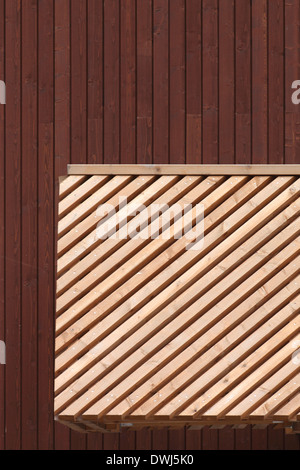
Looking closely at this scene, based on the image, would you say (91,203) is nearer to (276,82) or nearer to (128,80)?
(128,80)

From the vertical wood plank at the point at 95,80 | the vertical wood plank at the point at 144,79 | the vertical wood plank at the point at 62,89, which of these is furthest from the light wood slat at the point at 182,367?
the vertical wood plank at the point at 95,80

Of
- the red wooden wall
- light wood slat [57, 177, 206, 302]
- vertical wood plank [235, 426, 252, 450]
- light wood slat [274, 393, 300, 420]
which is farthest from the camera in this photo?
the red wooden wall

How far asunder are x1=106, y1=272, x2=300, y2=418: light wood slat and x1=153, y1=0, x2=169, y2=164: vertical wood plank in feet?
8.67

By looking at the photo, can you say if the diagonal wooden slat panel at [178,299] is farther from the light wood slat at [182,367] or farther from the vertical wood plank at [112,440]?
the vertical wood plank at [112,440]

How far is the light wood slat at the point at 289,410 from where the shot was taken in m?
6.22

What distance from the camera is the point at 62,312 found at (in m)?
6.56

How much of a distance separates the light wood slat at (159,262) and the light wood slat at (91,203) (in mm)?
679

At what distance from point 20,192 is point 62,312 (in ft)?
8.16

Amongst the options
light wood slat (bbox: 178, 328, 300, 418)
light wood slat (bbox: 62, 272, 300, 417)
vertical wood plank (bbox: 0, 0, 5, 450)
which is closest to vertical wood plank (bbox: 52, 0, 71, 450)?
vertical wood plank (bbox: 0, 0, 5, 450)

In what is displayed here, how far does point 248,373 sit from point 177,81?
369 cm

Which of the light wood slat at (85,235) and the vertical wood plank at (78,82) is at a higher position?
the vertical wood plank at (78,82)

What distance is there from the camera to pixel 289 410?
20.5 feet

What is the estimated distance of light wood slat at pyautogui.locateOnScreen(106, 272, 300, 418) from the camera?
6.33 meters

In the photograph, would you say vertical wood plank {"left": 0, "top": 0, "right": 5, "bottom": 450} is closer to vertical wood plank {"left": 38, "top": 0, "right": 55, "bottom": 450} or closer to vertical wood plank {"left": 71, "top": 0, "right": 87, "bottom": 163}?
vertical wood plank {"left": 38, "top": 0, "right": 55, "bottom": 450}
